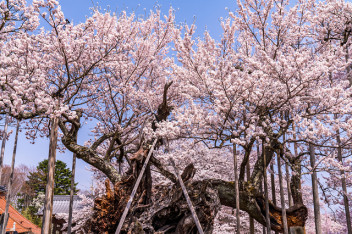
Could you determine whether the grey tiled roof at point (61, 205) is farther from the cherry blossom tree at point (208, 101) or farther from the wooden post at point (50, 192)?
the wooden post at point (50, 192)

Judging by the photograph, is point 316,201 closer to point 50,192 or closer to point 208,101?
point 208,101

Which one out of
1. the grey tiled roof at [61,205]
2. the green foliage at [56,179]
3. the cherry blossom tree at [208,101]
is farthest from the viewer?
the green foliage at [56,179]

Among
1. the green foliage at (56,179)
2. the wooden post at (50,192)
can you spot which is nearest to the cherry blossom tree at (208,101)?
the wooden post at (50,192)

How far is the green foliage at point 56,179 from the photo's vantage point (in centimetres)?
3208

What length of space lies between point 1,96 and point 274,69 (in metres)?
7.34

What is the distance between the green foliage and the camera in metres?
32.1

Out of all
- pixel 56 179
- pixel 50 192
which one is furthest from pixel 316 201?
pixel 56 179

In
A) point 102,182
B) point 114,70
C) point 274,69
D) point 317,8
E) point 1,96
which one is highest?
point 317,8

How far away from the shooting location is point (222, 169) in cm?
1600

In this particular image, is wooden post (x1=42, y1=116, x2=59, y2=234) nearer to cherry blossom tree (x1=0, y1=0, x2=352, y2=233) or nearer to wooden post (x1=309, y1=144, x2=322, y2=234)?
cherry blossom tree (x1=0, y1=0, x2=352, y2=233)

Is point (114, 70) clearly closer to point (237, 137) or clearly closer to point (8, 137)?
point (8, 137)

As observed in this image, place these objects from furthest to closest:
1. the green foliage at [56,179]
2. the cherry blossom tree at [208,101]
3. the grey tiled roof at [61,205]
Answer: the green foliage at [56,179]
the grey tiled roof at [61,205]
the cherry blossom tree at [208,101]

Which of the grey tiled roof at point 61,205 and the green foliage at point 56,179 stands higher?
the green foliage at point 56,179

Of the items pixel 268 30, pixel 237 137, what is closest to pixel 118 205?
pixel 237 137
